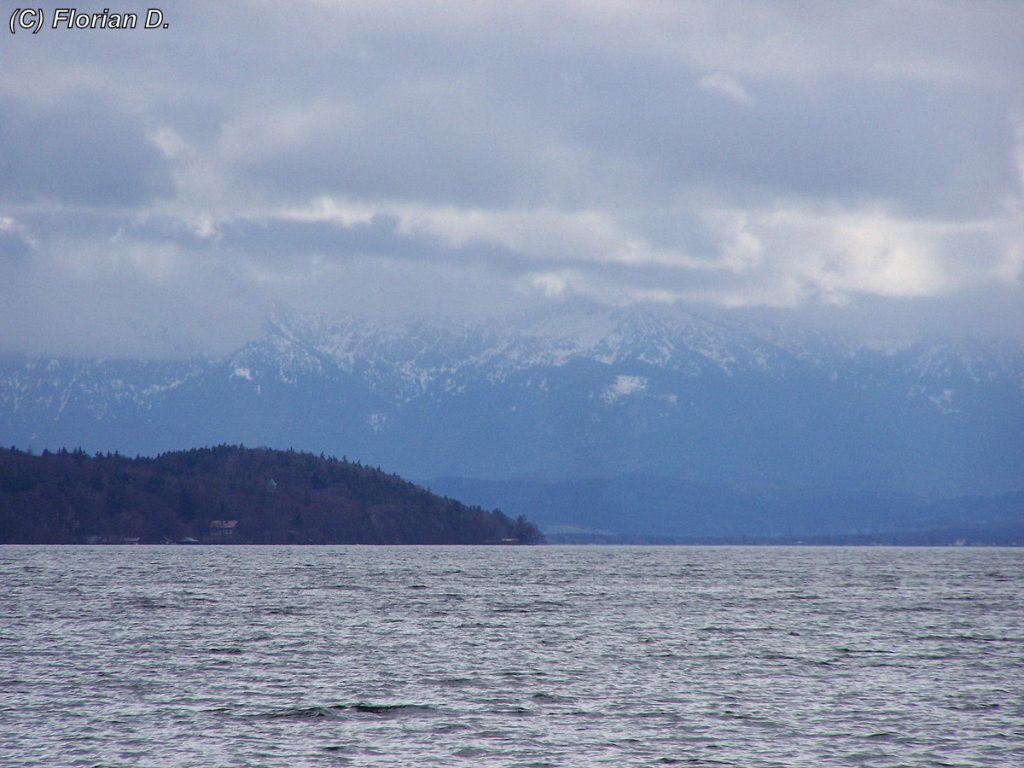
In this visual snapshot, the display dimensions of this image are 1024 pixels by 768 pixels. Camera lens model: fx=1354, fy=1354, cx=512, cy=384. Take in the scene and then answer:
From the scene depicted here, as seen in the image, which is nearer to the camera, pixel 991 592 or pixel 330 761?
pixel 330 761

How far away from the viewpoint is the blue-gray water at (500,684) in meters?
54.6

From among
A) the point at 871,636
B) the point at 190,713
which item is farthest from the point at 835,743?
the point at 871,636

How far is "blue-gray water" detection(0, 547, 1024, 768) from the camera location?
5456 centimetres

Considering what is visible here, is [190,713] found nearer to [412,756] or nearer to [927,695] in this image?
[412,756]

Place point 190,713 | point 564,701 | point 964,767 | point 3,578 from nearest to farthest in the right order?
point 964,767 → point 190,713 → point 564,701 → point 3,578

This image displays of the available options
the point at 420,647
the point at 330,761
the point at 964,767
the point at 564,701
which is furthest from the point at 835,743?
the point at 420,647

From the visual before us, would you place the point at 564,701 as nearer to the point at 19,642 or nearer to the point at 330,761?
the point at 330,761

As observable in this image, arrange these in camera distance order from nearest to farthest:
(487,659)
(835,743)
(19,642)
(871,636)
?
(835,743), (487,659), (19,642), (871,636)

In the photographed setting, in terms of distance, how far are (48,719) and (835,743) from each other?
1341 inches

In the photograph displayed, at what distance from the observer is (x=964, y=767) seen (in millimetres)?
51656

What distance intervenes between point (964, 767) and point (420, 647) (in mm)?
46001

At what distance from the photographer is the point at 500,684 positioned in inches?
2864

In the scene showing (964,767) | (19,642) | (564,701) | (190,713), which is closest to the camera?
(964,767)

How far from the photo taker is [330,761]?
171ft
